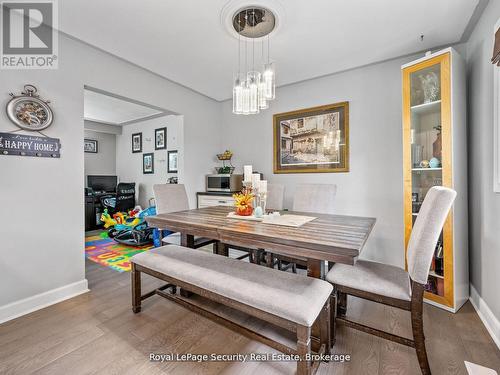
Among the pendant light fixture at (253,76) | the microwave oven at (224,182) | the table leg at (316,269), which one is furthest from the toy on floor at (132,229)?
the table leg at (316,269)

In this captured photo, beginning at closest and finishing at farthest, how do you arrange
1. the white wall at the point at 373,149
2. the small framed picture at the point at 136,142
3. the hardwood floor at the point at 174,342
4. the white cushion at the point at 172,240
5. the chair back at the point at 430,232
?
1. the chair back at the point at 430,232
2. the hardwood floor at the point at 174,342
3. the white cushion at the point at 172,240
4. the white wall at the point at 373,149
5. the small framed picture at the point at 136,142

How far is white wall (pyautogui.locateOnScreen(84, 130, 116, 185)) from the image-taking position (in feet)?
18.6

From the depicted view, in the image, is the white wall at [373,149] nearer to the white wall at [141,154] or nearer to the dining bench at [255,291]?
the dining bench at [255,291]

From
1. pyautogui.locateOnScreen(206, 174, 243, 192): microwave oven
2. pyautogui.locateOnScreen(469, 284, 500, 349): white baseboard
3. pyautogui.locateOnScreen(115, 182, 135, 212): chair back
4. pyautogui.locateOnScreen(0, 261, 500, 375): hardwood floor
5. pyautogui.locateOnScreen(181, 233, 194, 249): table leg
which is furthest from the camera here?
pyautogui.locateOnScreen(115, 182, 135, 212): chair back

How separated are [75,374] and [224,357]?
88cm

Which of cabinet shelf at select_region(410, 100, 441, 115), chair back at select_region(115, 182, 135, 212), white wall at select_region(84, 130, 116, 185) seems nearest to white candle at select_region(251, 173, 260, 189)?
cabinet shelf at select_region(410, 100, 441, 115)

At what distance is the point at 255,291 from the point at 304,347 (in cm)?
35

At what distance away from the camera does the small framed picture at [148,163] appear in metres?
5.41

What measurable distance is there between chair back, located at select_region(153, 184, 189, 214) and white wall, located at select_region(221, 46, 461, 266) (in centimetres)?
174

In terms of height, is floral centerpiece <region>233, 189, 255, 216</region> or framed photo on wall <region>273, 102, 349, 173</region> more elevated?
framed photo on wall <region>273, 102, 349, 173</region>

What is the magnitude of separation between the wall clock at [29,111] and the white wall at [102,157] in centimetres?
405

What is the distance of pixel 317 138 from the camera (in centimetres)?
327

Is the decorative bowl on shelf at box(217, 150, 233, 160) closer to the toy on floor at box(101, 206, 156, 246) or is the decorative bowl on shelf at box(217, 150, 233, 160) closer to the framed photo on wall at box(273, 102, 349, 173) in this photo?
the framed photo on wall at box(273, 102, 349, 173)

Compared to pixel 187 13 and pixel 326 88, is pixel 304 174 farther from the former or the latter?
pixel 187 13
